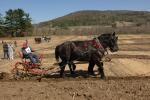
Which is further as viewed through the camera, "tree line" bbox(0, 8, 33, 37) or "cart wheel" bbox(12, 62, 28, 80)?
"tree line" bbox(0, 8, 33, 37)

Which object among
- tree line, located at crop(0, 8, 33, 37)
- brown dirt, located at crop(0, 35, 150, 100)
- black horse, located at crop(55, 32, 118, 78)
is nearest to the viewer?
brown dirt, located at crop(0, 35, 150, 100)

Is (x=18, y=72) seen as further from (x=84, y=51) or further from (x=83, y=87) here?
(x=83, y=87)

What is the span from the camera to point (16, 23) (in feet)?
349

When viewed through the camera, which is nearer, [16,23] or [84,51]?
[84,51]

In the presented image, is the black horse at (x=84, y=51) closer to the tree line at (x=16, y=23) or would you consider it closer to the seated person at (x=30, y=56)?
the seated person at (x=30, y=56)

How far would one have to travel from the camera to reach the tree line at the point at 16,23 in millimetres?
105500

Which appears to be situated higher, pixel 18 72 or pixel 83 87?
pixel 18 72

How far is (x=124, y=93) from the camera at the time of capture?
14.2m

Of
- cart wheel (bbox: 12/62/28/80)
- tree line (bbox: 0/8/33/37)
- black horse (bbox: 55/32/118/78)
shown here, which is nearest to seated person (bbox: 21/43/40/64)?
cart wheel (bbox: 12/62/28/80)

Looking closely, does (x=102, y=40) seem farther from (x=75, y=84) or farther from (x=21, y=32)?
(x=21, y=32)

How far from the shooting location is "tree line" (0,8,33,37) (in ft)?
346

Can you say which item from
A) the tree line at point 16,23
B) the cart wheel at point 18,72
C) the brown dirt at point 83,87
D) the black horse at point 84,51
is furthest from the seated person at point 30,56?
the tree line at point 16,23

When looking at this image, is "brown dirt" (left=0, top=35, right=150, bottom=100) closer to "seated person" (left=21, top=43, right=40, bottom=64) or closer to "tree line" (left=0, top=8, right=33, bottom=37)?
"seated person" (left=21, top=43, right=40, bottom=64)

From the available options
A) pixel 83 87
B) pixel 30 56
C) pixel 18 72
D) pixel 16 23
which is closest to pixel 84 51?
pixel 30 56
